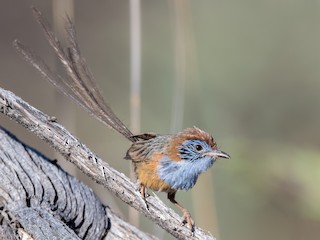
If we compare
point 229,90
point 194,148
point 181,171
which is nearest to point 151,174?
point 181,171

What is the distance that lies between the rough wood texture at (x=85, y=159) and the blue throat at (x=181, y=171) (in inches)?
6.6

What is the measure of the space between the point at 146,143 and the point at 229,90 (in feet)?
9.31

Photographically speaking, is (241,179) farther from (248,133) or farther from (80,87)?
(80,87)

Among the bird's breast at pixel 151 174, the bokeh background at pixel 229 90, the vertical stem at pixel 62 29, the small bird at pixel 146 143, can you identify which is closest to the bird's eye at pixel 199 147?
the small bird at pixel 146 143

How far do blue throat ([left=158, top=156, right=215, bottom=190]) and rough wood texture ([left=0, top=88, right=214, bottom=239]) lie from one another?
0.17 metres

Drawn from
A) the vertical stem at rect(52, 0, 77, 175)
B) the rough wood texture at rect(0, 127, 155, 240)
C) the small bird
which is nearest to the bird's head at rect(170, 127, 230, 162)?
the small bird

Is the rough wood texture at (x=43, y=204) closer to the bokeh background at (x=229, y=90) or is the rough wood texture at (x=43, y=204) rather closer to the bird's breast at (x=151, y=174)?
the bird's breast at (x=151, y=174)

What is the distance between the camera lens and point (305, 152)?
5113mm

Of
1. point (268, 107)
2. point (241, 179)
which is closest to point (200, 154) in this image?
point (241, 179)

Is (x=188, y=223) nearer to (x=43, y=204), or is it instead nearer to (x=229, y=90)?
A: (x=43, y=204)

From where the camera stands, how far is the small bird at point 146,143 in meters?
3.24

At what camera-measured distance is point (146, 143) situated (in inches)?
137

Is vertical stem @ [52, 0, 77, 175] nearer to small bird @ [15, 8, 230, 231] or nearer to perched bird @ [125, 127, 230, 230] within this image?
small bird @ [15, 8, 230, 231]

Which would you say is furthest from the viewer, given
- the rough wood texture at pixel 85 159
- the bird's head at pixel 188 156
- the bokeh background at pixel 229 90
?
the bokeh background at pixel 229 90
